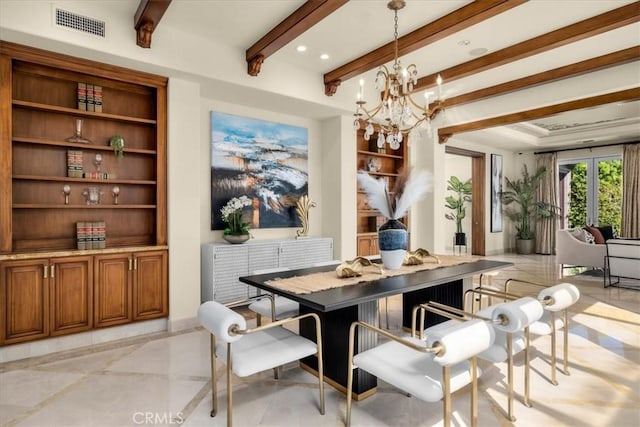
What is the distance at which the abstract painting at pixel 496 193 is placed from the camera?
31.5 ft

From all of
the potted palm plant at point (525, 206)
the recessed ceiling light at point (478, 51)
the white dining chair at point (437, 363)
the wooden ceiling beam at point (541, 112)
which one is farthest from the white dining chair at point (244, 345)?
the potted palm plant at point (525, 206)

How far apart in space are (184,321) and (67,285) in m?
1.18

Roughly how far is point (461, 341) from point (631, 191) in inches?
378

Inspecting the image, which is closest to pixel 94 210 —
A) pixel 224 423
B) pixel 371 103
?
pixel 224 423

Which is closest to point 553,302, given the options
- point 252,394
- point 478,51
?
point 252,394

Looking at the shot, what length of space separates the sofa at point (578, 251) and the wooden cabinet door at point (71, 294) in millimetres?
7707

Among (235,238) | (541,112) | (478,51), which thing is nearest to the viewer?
(478,51)

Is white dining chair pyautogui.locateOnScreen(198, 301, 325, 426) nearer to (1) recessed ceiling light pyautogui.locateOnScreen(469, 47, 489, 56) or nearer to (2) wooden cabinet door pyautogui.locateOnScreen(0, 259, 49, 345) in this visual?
(2) wooden cabinet door pyautogui.locateOnScreen(0, 259, 49, 345)

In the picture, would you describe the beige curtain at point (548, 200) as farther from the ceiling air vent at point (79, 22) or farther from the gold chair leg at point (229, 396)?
the ceiling air vent at point (79, 22)

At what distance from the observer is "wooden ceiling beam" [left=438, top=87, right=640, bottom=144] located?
194 inches

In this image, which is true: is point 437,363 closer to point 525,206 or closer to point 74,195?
point 74,195

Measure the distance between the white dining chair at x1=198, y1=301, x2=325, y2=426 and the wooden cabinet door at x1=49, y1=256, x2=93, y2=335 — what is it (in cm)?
196

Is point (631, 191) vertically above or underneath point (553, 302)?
above

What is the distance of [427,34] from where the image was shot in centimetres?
357
